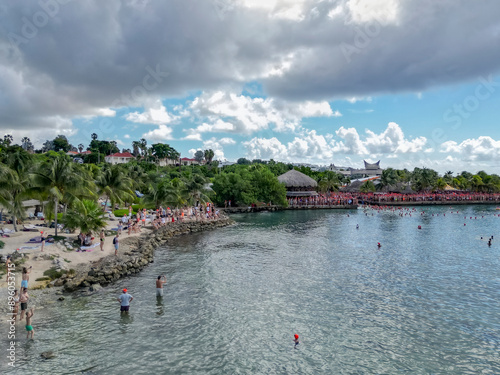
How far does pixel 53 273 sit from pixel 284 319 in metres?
16.1

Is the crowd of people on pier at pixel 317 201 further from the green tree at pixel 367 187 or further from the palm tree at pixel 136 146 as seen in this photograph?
the palm tree at pixel 136 146

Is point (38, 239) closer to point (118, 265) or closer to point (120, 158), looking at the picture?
point (118, 265)

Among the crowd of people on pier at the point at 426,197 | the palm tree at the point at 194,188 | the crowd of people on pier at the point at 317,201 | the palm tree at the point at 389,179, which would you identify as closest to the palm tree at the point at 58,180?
the palm tree at the point at 194,188

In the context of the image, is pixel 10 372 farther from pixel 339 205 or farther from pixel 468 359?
pixel 339 205

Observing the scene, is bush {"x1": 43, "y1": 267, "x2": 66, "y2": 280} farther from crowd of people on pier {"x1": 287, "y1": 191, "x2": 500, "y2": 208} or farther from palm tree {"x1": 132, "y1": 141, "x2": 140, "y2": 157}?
palm tree {"x1": 132, "y1": 141, "x2": 140, "y2": 157}

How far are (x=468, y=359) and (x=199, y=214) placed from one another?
1696 inches

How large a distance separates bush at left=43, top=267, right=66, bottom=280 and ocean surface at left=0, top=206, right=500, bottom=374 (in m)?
3.63

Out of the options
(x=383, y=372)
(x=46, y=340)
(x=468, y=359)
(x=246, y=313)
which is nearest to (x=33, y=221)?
(x=46, y=340)

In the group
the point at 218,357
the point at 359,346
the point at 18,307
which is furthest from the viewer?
the point at 18,307

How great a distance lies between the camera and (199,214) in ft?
177

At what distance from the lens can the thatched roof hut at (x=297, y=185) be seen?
3289 inches

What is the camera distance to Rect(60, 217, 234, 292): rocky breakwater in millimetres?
22328

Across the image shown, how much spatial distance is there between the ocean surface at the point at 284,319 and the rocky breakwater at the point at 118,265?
42.1 inches

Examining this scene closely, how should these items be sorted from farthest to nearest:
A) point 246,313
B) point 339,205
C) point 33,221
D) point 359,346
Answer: point 339,205, point 33,221, point 246,313, point 359,346
